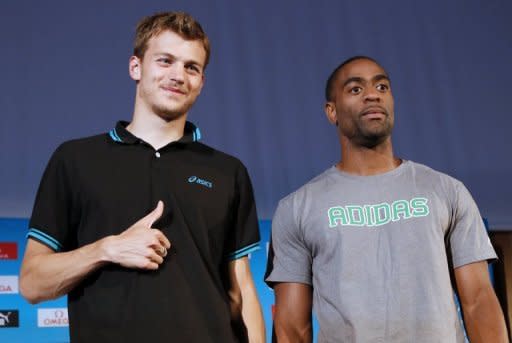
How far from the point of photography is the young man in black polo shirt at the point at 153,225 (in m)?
1.53

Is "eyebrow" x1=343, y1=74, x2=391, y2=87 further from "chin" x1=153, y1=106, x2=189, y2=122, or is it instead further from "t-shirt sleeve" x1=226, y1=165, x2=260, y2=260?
"chin" x1=153, y1=106, x2=189, y2=122

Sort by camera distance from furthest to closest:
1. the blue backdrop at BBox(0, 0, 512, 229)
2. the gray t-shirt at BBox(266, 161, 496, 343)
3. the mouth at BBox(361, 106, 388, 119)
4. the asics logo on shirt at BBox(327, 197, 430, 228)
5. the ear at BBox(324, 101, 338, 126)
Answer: the blue backdrop at BBox(0, 0, 512, 229), the ear at BBox(324, 101, 338, 126), the mouth at BBox(361, 106, 388, 119), the asics logo on shirt at BBox(327, 197, 430, 228), the gray t-shirt at BBox(266, 161, 496, 343)

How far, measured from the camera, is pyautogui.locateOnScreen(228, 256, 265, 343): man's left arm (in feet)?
5.56

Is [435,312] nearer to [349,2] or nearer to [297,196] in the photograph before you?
[297,196]

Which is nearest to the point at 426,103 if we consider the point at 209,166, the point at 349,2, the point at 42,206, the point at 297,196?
the point at 349,2

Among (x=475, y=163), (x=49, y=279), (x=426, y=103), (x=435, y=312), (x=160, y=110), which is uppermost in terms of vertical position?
(x=426, y=103)

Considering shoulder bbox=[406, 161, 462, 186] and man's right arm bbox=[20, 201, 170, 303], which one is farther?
shoulder bbox=[406, 161, 462, 186]

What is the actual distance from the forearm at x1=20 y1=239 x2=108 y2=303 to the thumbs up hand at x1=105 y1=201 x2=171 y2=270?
0.08 ft

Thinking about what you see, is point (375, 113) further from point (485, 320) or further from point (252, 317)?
point (252, 317)

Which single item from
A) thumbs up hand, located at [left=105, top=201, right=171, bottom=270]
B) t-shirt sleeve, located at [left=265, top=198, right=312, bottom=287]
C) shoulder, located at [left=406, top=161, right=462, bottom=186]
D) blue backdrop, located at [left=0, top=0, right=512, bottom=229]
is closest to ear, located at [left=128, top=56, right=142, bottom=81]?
thumbs up hand, located at [left=105, top=201, right=171, bottom=270]

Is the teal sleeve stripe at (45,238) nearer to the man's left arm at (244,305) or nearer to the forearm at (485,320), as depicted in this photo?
the man's left arm at (244,305)

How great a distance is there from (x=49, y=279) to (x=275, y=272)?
0.78 m

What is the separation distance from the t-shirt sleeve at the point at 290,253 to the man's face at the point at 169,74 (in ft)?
1.85

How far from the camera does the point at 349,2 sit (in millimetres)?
4430
